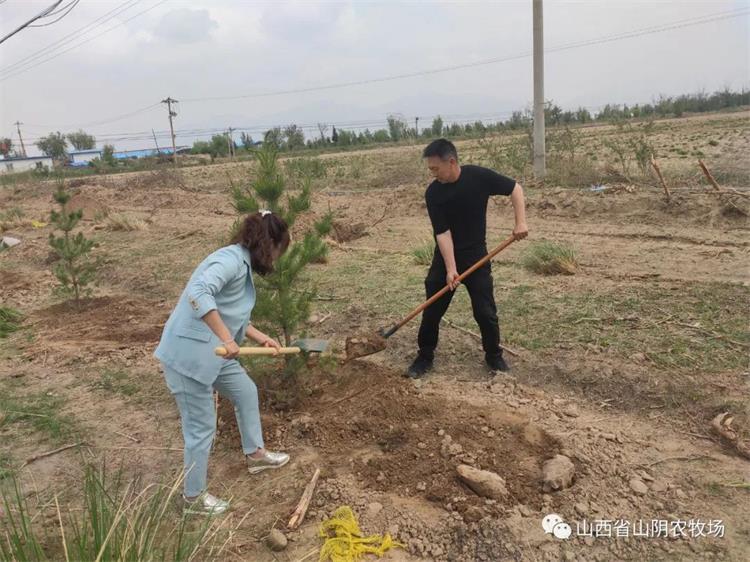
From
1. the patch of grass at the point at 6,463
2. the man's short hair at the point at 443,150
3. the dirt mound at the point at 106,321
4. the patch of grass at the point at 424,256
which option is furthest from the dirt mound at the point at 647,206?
the patch of grass at the point at 6,463

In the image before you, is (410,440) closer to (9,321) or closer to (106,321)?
(106,321)

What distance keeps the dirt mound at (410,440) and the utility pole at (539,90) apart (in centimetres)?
986

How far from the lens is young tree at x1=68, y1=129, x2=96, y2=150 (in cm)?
8000

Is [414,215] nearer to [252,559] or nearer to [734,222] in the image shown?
[734,222]

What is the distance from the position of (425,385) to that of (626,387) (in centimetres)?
140

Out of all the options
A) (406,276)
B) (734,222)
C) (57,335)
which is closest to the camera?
(57,335)

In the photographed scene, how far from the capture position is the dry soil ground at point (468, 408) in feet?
8.96

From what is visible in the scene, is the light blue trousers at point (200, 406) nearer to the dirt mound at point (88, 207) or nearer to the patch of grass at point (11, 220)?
the dirt mound at point (88, 207)

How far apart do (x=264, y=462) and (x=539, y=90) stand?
465 inches

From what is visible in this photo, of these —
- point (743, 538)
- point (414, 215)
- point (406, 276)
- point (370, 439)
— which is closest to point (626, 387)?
point (743, 538)

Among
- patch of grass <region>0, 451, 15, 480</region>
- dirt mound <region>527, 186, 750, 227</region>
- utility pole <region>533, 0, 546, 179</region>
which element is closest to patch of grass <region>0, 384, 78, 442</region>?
patch of grass <region>0, 451, 15, 480</region>

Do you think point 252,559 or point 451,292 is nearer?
point 252,559

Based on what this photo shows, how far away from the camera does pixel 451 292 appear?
13.4 ft

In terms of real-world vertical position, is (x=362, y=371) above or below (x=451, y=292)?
below
